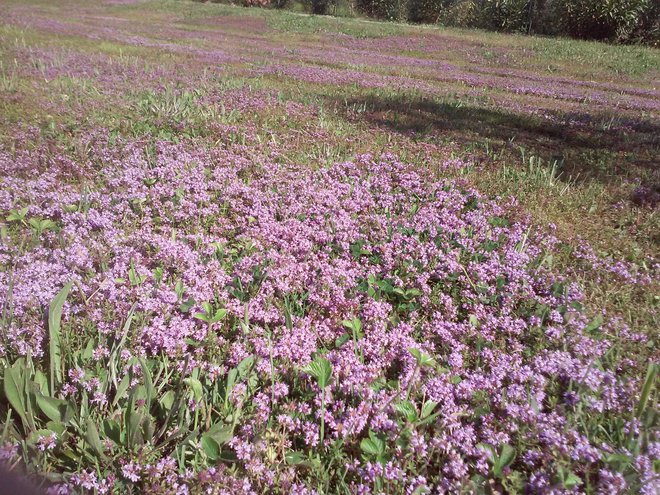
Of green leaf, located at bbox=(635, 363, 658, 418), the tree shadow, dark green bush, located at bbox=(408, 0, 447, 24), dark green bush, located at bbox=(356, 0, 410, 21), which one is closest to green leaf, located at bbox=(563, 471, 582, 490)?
green leaf, located at bbox=(635, 363, 658, 418)

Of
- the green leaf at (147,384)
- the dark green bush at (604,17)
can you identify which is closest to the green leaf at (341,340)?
the green leaf at (147,384)

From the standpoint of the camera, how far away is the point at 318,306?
3.62 meters

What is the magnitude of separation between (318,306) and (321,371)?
1.01 metres

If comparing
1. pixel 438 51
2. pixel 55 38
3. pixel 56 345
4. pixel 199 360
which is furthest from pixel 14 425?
pixel 438 51

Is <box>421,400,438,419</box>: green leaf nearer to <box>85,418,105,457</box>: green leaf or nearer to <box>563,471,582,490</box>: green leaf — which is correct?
<box>563,471,582,490</box>: green leaf

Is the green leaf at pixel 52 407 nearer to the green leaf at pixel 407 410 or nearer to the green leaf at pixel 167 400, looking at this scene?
the green leaf at pixel 167 400

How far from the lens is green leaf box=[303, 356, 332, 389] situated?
8.61ft

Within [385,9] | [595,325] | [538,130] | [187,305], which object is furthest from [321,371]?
[385,9]

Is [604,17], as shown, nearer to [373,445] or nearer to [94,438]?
[373,445]

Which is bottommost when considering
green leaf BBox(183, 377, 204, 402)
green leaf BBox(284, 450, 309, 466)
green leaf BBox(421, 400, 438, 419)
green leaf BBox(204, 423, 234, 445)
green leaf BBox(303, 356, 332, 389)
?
green leaf BBox(284, 450, 309, 466)

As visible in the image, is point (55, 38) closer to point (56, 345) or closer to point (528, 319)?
point (56, 345)

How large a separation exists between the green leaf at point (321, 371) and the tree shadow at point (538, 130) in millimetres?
6199

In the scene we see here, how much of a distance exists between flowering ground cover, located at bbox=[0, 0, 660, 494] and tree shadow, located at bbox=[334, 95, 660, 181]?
0.15 meters

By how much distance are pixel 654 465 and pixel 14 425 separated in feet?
11.9
